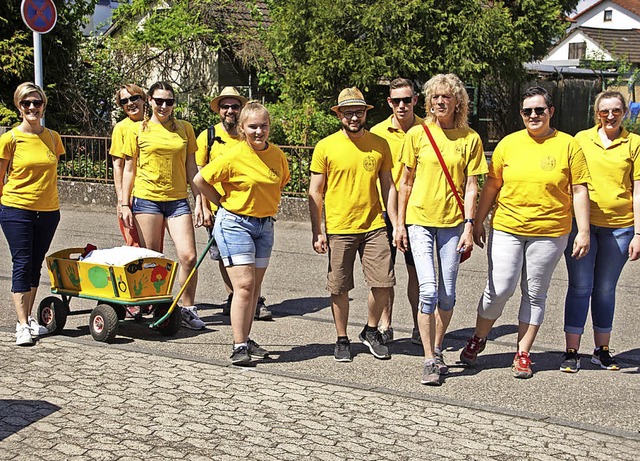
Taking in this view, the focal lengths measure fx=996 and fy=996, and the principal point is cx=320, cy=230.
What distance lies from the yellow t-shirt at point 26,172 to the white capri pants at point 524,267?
329cm

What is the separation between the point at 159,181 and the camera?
25.6 ft

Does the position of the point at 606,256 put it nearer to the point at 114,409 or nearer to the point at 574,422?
the point at 574,422

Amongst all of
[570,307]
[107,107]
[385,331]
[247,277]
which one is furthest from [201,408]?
[107,107]

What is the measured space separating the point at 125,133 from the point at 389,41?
14.8 m

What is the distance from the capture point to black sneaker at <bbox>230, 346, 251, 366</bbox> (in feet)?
22.0

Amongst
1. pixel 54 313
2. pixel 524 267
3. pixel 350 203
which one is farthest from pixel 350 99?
pixel 54 313

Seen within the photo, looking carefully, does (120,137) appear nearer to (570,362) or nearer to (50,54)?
(570,362)

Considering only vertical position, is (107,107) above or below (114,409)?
above

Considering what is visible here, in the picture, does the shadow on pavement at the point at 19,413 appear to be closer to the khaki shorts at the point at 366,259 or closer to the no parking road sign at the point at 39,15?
the khaki shorts at the point at 366,259

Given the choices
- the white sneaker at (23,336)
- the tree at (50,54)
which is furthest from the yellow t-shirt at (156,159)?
the tree at (50,54)

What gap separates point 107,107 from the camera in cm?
2102

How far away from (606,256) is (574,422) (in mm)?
1560

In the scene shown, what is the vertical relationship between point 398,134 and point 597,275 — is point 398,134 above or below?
above

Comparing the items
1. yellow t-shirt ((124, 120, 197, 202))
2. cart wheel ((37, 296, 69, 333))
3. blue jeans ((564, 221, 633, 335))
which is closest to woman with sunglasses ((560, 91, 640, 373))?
blue jeans ((564, 221, 633, 335))
